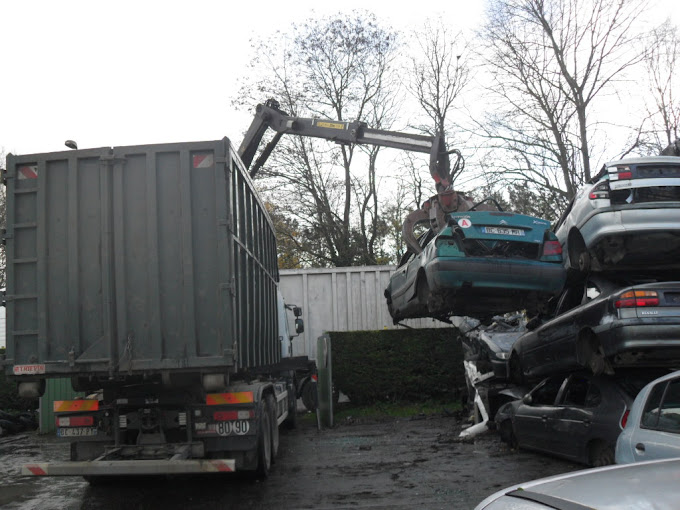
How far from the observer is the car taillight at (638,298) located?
22.9 feet

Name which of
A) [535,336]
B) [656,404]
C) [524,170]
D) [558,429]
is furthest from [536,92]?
[656,404]

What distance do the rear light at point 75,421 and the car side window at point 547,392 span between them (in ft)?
17.4

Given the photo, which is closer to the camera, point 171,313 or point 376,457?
point 171,313

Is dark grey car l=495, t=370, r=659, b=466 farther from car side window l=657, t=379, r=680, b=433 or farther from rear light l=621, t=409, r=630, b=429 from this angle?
car side window l=657, t=379, r=680, b=433

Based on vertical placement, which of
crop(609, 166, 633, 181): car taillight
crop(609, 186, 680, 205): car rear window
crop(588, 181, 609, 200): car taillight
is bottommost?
crop(609, 186, 680, 205): car rear window

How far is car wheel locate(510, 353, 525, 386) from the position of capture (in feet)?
34.4

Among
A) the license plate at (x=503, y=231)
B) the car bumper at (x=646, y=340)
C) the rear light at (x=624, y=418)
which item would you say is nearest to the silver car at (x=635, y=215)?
the license plate at (x=503, y=231)

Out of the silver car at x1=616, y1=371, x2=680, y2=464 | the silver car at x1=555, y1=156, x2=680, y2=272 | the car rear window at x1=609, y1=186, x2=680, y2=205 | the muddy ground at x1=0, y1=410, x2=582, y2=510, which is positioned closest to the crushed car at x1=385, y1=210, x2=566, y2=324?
the silver car at x1=555, y1=156, x2=680, y2=272

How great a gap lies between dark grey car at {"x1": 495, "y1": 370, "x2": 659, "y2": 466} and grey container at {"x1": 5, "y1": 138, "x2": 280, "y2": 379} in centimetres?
372

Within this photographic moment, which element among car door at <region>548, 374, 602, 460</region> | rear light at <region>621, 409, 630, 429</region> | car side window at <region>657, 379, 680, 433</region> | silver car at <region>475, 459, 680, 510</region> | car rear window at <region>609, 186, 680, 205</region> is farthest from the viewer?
car rear window at <region>609, 186, 680, 205</region>

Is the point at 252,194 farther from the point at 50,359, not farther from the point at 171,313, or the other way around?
the point at 50,359

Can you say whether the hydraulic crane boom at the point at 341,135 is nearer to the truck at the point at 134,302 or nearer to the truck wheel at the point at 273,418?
the truck wheel at the point at 273,418

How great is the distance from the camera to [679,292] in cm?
698

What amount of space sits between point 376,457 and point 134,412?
Result: 3851 millimetres
